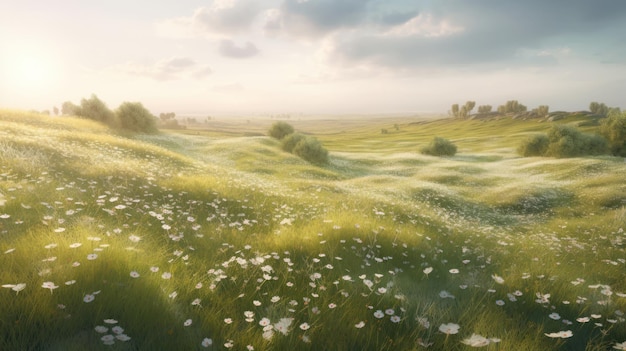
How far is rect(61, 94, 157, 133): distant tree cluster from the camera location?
154 feet

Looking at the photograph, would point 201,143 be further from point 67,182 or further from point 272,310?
point 272,310

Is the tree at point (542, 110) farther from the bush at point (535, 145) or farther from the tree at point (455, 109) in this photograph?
the bush at point (535, 145)

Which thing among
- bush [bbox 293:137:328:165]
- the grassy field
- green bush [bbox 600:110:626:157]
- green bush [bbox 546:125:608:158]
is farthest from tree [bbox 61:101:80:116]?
green bush [bbox 600:110:626:157]

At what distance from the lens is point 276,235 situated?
689cm

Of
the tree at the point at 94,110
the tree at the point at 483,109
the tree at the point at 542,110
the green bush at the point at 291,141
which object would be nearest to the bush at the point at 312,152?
the green bush at the point at 291,141

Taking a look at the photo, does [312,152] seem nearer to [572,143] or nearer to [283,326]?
[572,143]


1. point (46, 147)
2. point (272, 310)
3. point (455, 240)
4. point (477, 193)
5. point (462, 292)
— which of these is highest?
point (46, 147)

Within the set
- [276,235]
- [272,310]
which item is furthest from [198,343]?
[276,235]

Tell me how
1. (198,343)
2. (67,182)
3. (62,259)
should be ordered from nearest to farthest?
(198,343) → (62,259) → (67,182)

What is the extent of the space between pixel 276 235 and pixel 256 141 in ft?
161

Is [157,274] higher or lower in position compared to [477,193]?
higher

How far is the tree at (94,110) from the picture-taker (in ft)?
154

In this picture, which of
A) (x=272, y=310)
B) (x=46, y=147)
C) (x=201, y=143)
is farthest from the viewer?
(x=201, y=143)

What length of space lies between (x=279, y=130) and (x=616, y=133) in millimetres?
54625
